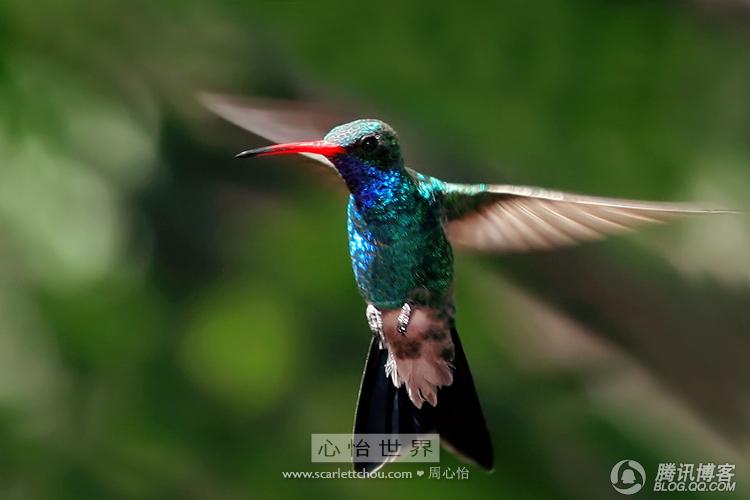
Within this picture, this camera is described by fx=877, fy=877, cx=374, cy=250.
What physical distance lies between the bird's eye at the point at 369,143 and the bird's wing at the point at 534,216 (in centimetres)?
7

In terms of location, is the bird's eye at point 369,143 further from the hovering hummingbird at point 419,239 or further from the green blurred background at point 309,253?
the green blurred background at point 309,253

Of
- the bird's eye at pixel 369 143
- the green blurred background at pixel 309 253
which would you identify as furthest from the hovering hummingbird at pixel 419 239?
the green blurred background at pixel 309 253

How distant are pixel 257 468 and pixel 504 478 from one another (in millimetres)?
285

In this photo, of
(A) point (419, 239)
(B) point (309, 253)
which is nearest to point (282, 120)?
(A) point (419, 239)

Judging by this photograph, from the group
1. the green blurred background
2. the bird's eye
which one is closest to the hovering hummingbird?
the bird's eye

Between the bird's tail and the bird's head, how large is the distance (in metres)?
0.16

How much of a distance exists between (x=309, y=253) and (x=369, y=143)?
45cm

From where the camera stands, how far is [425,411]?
647mm

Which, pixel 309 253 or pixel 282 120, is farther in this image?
pixel 309 253

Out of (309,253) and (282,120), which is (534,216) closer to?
(282,120)

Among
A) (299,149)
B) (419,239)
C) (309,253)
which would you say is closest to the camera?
(299,149)

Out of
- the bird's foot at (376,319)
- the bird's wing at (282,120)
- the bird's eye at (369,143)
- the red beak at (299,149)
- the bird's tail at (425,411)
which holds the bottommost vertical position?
the bird's tail at (425,411)

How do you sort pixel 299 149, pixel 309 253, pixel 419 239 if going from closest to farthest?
1. pixel 299 149
2. pixel 419 239
3. pixel 309 253

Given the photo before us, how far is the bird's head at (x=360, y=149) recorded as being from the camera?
1.58ft
